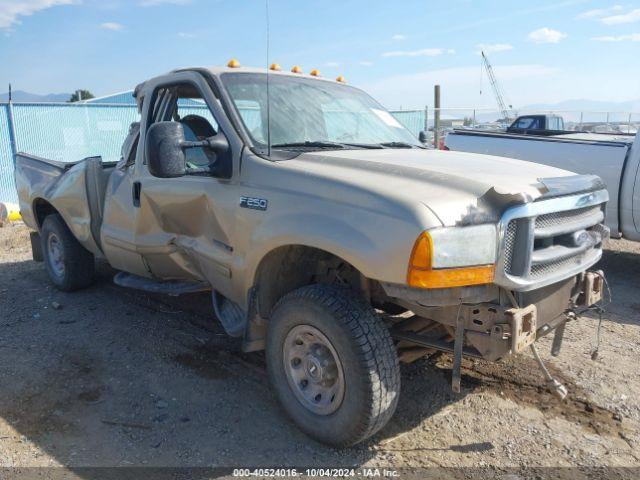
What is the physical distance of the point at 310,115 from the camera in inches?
161

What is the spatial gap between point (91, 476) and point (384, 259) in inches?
77.2

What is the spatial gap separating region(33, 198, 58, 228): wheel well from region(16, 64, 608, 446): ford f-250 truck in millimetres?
2253

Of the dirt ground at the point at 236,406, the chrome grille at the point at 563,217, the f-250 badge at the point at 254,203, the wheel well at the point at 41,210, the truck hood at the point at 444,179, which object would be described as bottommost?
→ the dirt ground at the point at 236,406

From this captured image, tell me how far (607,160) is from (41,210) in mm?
6657

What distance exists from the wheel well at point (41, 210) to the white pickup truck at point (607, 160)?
5.63 metres

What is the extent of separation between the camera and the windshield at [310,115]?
3814 mm

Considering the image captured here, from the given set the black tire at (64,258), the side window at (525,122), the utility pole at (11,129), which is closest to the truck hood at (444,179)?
the black tire at (64,258)

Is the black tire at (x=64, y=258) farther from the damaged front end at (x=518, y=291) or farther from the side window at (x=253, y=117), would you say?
the damaged front end at (x=518, y=291)

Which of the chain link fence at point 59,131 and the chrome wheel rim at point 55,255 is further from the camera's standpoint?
the chain link fence at point 59,131

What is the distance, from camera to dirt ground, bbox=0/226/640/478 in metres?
3.26

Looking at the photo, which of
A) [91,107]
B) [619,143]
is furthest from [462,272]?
[91,107]

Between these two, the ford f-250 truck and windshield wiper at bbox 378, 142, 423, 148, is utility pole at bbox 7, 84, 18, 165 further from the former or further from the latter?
windshield wiper at bbox 378, 142, 423, 148

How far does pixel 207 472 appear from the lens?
3.12 metres

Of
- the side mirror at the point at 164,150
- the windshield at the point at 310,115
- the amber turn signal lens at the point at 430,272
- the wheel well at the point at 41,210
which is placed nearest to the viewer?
the amber turn signal lens at the point at 430,272
